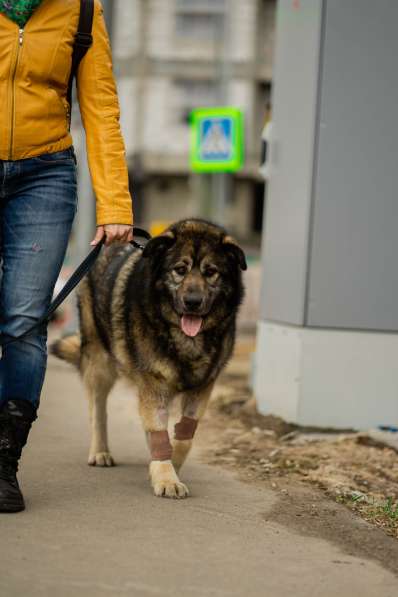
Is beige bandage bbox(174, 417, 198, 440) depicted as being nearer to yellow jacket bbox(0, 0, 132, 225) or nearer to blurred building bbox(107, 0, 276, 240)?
yellow jacket bbox(0, 0, 132, 225)

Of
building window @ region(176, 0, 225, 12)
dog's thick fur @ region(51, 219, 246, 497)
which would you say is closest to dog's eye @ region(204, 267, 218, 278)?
dog's thick fur @ region(51, 219, 246, 497)

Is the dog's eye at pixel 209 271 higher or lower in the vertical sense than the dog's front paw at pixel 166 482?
higher

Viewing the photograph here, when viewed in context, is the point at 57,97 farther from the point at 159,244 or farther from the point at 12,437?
the point at 12,437

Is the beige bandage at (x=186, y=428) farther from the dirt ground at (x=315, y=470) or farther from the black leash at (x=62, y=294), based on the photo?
the black leash at (x=62, y=294)

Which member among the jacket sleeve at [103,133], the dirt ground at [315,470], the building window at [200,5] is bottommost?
the dirt ground at [315,470]

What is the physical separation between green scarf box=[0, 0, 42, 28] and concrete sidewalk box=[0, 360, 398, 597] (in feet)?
5.93

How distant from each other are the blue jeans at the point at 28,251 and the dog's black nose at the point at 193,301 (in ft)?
2.16

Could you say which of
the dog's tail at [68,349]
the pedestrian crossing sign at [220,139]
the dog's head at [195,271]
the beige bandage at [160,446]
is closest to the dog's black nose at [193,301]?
the dog's head at [195,271]

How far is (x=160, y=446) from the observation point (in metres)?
4.51

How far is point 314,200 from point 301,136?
0.43m

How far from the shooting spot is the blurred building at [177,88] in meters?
35.3

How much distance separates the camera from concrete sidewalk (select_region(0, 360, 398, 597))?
123 inches

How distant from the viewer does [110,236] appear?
4078mm

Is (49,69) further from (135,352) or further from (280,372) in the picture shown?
(280,372)
